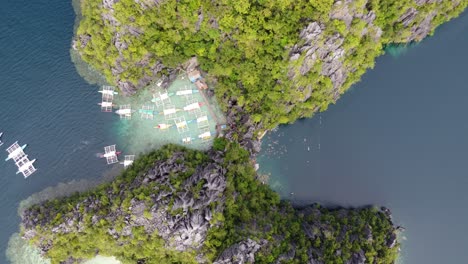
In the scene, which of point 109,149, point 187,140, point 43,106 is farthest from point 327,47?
point 43,106

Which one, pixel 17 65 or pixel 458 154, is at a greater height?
pixel 17 65

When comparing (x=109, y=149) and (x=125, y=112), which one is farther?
(x=125, y=112)

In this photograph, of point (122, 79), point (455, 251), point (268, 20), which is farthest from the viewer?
point (455, 251)

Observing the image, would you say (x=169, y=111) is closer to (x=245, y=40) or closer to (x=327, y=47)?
(x=245, y=40)

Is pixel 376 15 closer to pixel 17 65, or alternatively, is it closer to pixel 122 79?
pixel 122 79

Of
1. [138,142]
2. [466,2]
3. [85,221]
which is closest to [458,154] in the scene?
[466,2]

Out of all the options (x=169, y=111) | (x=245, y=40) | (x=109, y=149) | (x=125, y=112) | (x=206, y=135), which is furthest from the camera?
(x=125, y=112)

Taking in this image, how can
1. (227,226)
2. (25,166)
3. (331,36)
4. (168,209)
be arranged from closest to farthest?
(168,209)
(331,36)
(227,226)
(25,166)

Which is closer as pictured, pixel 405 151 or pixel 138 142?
pixel 138 142
